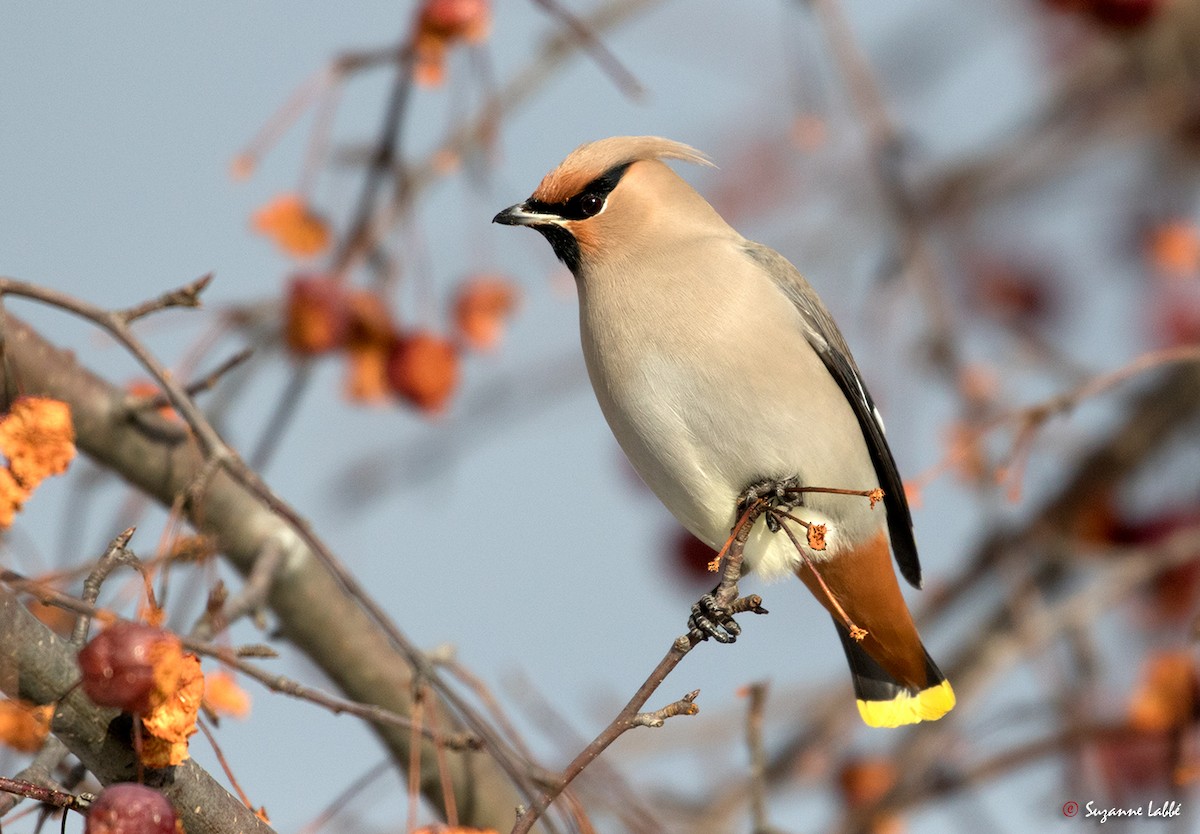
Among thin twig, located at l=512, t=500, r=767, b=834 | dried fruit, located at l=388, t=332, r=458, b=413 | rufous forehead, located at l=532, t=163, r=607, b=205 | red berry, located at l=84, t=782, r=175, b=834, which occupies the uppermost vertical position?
rufous forehead, located at l=532, t=163, r=607, b=205

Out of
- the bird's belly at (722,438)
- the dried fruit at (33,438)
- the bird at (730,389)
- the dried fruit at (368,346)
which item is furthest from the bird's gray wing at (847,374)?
the dried fruit at (33,438)

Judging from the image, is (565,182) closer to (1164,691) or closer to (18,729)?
(18,729)

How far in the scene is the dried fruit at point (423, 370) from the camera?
3613 mm

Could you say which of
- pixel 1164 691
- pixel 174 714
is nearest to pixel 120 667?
pixel 174 714

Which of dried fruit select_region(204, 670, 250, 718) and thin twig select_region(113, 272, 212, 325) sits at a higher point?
thin twig select_region(113, 272, 212, 325)

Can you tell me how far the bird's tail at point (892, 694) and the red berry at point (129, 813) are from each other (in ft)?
6.48

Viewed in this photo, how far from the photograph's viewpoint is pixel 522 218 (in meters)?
3.12

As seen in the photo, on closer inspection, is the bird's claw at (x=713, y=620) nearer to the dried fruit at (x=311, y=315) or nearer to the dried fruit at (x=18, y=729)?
the dried fruit at (x=18, y=729)

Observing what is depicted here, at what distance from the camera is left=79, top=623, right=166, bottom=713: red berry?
1.69 m

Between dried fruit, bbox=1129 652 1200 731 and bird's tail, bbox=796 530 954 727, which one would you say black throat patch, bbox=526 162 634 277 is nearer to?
bird's tail, bbox=796 530 954 727

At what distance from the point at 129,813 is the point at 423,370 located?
2078 mm

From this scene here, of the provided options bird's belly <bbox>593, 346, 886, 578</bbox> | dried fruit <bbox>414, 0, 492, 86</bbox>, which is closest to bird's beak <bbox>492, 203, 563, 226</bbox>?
bird's belly <bbox>593, 346, 886, 578</bbox>

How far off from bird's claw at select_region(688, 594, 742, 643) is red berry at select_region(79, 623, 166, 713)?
3.11ft

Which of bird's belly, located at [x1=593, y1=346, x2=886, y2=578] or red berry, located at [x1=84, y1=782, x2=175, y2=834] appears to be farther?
bird's belly, located at [x1=593, y1=346, x2=886, y2=578]
